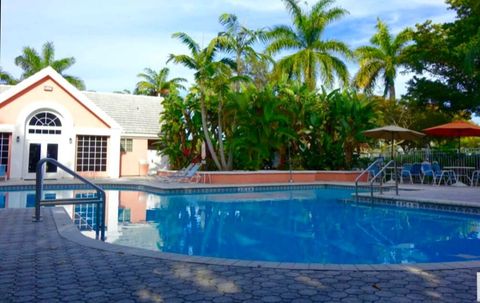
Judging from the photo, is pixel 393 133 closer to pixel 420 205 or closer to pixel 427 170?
pixel 427 170

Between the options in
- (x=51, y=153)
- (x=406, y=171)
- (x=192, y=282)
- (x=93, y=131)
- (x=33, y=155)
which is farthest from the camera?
(x=93, y=131)

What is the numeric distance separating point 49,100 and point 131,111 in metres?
6.95

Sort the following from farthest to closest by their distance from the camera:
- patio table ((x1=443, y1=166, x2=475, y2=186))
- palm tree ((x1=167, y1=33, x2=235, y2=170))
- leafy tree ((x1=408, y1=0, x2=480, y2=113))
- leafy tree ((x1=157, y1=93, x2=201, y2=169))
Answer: leafy tree ((x1=157, y1=93, x2=201, y2=169)) → leafy tree ((x1=408, y1=0, x2=480, y2=113)) → patio table ((x1=443, y1=166, x2=475, y2=186)) → palm tree ((x1=167, y1=33, x2=235, y2=170))

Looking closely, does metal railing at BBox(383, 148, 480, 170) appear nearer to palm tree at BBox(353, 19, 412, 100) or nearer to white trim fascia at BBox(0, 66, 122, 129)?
palm tree at BBox(353, 19, 412, 100)

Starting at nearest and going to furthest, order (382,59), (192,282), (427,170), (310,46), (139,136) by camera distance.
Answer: (192,282), (427,170), (139,136), (310,46), (382,59)

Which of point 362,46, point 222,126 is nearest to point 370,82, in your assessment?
point 362,46

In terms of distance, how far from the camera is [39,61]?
116ft

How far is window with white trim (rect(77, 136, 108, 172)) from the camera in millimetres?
23188

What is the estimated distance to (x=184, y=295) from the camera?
3.93m

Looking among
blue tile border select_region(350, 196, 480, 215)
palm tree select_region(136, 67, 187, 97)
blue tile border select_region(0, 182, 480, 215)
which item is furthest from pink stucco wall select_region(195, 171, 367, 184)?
palm tree select_region(136, 67, 187, 97)

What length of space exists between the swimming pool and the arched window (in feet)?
24.4

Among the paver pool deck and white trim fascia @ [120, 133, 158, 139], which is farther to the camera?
white trim fascia @ [120, 133, 158, 139]

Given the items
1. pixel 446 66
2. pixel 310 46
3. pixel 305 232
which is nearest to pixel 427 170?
pixel 446 66

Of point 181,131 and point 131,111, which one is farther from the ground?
point 131,111
